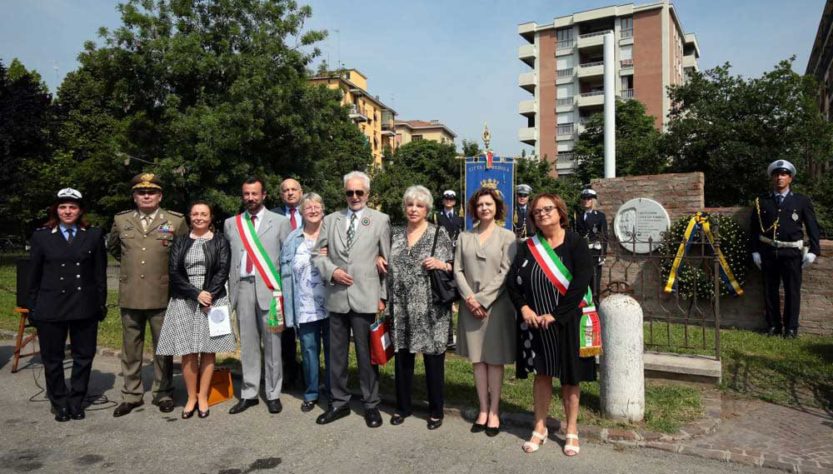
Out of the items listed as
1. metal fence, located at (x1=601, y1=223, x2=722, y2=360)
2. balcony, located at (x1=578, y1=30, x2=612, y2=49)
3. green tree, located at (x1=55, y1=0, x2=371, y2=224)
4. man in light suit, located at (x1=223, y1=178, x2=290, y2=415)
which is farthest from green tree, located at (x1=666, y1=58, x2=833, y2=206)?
balcony, located at (x1=578, y1=30, x2=612, y2=49)

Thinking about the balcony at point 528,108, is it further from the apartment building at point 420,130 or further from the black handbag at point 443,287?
the black handbag at point 443,287

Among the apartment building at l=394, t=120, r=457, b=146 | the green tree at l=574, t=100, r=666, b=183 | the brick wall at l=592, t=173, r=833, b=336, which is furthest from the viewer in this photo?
the apartment building at l=394, t=120, r=457, b=146

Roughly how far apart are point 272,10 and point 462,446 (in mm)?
19606

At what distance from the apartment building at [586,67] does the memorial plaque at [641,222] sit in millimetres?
43919

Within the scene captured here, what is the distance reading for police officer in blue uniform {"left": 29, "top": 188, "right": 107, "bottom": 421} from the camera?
16.6 ft

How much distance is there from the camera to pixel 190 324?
5074 mm

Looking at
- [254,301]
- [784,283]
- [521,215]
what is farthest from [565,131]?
[254,301]

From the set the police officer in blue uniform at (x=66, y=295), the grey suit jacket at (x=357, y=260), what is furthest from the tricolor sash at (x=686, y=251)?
the police officer in blue uniform at (x=66, y=295)

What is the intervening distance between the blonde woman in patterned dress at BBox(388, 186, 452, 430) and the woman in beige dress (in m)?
0.17

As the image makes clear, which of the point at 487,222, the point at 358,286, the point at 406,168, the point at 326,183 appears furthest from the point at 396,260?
the point at 406,168

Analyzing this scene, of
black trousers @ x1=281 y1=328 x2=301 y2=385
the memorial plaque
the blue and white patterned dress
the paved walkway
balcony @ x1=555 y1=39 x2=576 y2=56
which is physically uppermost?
balcony @ x1=555 y1=39 x2=576 y2=56

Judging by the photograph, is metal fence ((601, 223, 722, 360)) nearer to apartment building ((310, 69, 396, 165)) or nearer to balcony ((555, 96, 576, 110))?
balcony ((555, 96, 576, 110))

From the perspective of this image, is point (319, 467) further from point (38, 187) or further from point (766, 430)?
point (38, 187)

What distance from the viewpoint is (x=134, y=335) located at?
5.28 metres
